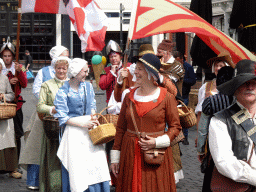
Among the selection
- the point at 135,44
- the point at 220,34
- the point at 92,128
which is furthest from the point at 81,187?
the point at 135,44

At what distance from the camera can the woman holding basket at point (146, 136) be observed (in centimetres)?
391

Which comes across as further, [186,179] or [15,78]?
[15,78]

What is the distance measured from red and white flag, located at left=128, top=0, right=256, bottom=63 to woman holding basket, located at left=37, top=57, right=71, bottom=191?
1515 mm

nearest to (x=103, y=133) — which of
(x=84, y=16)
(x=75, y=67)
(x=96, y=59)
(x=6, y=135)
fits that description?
(x=75, y=67)

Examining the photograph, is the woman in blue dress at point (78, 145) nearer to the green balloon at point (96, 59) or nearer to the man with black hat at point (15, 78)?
the man with black hat at point (15, 78)

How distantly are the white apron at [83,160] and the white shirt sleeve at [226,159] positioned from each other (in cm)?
223

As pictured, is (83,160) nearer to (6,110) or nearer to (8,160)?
(6,110)

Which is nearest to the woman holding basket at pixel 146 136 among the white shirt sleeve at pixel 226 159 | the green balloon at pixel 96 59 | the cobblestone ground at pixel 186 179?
the white shirt sleeve at pixel 226 159

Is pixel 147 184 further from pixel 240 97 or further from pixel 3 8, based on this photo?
pixel 3 8

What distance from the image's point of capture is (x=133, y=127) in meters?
4.00

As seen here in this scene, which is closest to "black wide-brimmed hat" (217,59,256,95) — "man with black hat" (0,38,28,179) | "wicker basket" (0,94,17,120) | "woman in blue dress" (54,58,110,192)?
Answer: "woman in blue dress" (54,58,110,192)

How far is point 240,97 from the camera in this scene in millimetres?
3191

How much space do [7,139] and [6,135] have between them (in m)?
0.06

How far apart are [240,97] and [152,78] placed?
1.05 meters
